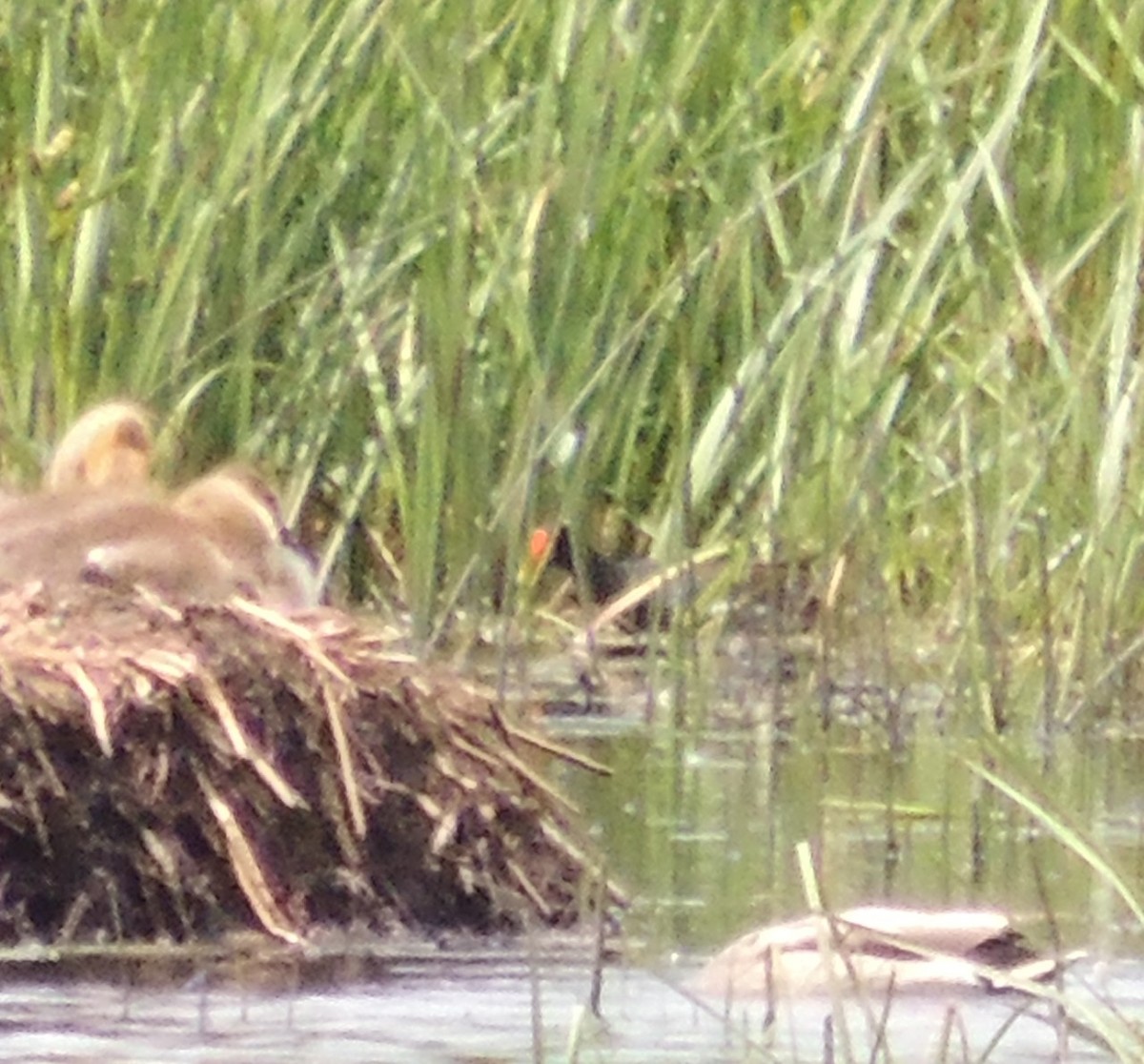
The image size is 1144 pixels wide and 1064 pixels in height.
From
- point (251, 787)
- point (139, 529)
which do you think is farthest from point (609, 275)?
point (251, 787)

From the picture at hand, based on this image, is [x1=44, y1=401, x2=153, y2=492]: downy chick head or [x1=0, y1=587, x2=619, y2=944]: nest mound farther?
[x1=44, y1=401, x2=153, y2=492]: downy chick head

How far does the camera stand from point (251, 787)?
4633 mm

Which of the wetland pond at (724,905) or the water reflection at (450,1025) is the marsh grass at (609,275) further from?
the water reflection at (450,1025)

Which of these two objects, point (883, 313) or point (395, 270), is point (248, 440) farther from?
point (883, 313)

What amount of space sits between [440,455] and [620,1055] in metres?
3.00

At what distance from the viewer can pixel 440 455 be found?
22.4 ft

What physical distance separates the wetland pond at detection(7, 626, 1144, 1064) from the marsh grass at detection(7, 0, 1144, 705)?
0.26 meters

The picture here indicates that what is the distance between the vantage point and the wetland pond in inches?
155

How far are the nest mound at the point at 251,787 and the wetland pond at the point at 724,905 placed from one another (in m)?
0.12

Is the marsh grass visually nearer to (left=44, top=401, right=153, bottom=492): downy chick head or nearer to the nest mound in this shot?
(left=44, top=401, right=153, bottom=492): downy chick head

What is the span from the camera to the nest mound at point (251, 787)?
4.55 meters

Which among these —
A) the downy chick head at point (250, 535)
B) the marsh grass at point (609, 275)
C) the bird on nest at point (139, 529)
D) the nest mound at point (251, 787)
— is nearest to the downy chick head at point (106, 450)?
the bird on nest at point (139, 529)

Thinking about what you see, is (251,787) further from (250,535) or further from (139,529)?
(250,535)

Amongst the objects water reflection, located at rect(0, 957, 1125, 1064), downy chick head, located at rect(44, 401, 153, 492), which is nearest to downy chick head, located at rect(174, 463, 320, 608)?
downy chick head, located at rect(44, 401, 153, 492)
